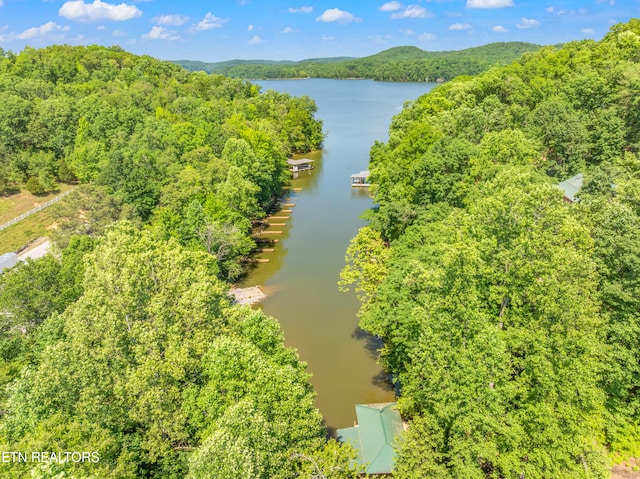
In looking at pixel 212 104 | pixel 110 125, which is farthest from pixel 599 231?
pixel 212 104

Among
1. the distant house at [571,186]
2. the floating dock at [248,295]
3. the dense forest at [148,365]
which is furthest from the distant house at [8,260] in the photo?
the distant house at [571,186]

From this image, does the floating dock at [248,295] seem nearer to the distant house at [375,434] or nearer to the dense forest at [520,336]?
the dense forest at [520,336]

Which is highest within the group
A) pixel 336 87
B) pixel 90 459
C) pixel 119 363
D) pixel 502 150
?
pixel 336 87

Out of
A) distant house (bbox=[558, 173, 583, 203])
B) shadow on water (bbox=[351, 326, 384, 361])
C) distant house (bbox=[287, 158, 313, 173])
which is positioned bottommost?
shadow on water (bbox=[351, 326, 384, 361])

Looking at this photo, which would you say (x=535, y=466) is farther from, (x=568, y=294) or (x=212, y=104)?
(x=212, y=104)

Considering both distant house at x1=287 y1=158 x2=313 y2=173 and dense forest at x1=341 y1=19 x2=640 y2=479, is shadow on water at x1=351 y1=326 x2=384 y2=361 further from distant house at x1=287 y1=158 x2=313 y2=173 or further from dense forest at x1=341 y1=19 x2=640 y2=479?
distant house at x1=287 y1=158 x2=313 y2=173

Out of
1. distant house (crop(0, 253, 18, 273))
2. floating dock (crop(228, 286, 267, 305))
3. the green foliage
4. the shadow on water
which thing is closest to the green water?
the shadow on water
